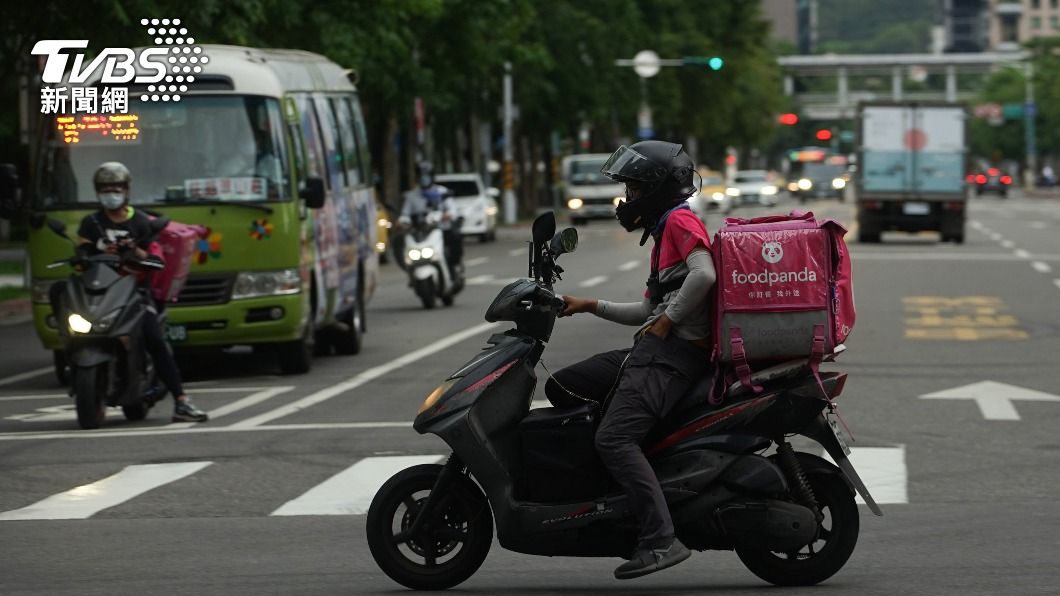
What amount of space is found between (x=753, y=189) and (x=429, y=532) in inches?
3222

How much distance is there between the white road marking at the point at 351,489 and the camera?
10023mm

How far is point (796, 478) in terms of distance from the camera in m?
7.57

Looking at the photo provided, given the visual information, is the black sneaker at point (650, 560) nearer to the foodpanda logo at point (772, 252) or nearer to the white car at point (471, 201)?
the foodpanda logo at point (772, 252)

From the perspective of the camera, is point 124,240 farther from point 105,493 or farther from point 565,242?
point 565,242

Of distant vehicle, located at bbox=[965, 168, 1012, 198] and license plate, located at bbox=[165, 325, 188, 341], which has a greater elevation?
license plate, located at bbox=[165, 325, 188, 341]

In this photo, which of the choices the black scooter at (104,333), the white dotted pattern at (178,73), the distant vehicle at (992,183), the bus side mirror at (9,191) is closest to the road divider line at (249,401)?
the black scooter at (104,333)

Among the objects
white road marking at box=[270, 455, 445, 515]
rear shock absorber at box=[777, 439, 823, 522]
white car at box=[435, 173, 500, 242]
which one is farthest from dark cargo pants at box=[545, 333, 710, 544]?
white car at box=[435, 173, 500, 242]

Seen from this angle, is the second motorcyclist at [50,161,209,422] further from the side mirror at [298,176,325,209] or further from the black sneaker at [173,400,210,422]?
the side mirror at [298,176,325,209]

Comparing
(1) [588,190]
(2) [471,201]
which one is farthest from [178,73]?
(1) [588,190]

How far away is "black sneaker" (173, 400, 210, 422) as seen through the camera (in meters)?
13.8

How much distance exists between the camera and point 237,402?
15227 mm

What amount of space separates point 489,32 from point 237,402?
30.8 m

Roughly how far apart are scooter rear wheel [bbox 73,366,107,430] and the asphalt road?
16 cm

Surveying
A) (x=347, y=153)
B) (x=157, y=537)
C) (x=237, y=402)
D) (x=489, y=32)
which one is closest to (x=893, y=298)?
(x=347, y=153)
